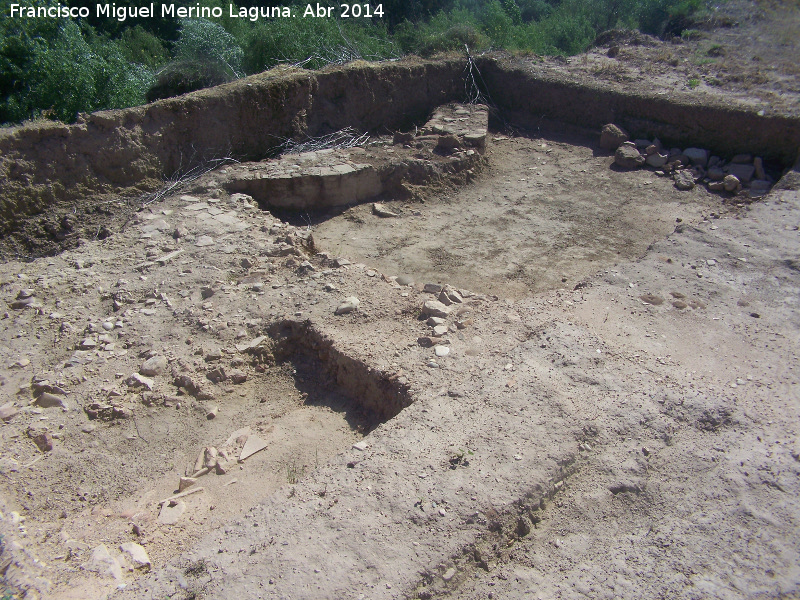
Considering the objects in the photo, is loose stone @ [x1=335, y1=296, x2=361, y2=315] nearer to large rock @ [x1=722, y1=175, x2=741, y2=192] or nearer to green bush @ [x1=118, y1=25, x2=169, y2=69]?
large rock @ [x1=722, y1=175, x2=741, y2=192]

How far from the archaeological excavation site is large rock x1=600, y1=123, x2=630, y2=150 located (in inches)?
2.0

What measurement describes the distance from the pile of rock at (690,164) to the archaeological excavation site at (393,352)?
0.13 feet

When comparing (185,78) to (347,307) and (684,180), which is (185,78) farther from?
(684,180)

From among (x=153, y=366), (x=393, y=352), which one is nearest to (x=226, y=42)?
(x=153, y=366)

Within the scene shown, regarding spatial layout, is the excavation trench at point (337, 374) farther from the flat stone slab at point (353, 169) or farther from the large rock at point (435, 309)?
the flat stone slab at point (353, 169)

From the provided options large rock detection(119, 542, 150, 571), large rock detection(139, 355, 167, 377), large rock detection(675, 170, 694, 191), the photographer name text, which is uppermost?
the photographer name text

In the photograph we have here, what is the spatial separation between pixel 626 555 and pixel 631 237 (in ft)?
13.1

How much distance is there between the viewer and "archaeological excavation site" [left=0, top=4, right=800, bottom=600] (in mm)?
2652

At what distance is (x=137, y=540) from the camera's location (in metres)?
3.00

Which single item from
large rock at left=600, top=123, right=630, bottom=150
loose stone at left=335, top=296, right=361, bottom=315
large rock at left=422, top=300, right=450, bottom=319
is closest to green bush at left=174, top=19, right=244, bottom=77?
large rock at left=600, top=123, right=630, bottom=150

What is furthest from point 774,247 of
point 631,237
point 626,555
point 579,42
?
point 579,42

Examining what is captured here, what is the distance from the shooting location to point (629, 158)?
714 centimetres

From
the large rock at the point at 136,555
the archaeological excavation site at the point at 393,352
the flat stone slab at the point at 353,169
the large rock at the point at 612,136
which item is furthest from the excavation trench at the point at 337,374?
the large rock at the point at 612,136

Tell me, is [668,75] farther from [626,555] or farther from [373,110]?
[626,555]
